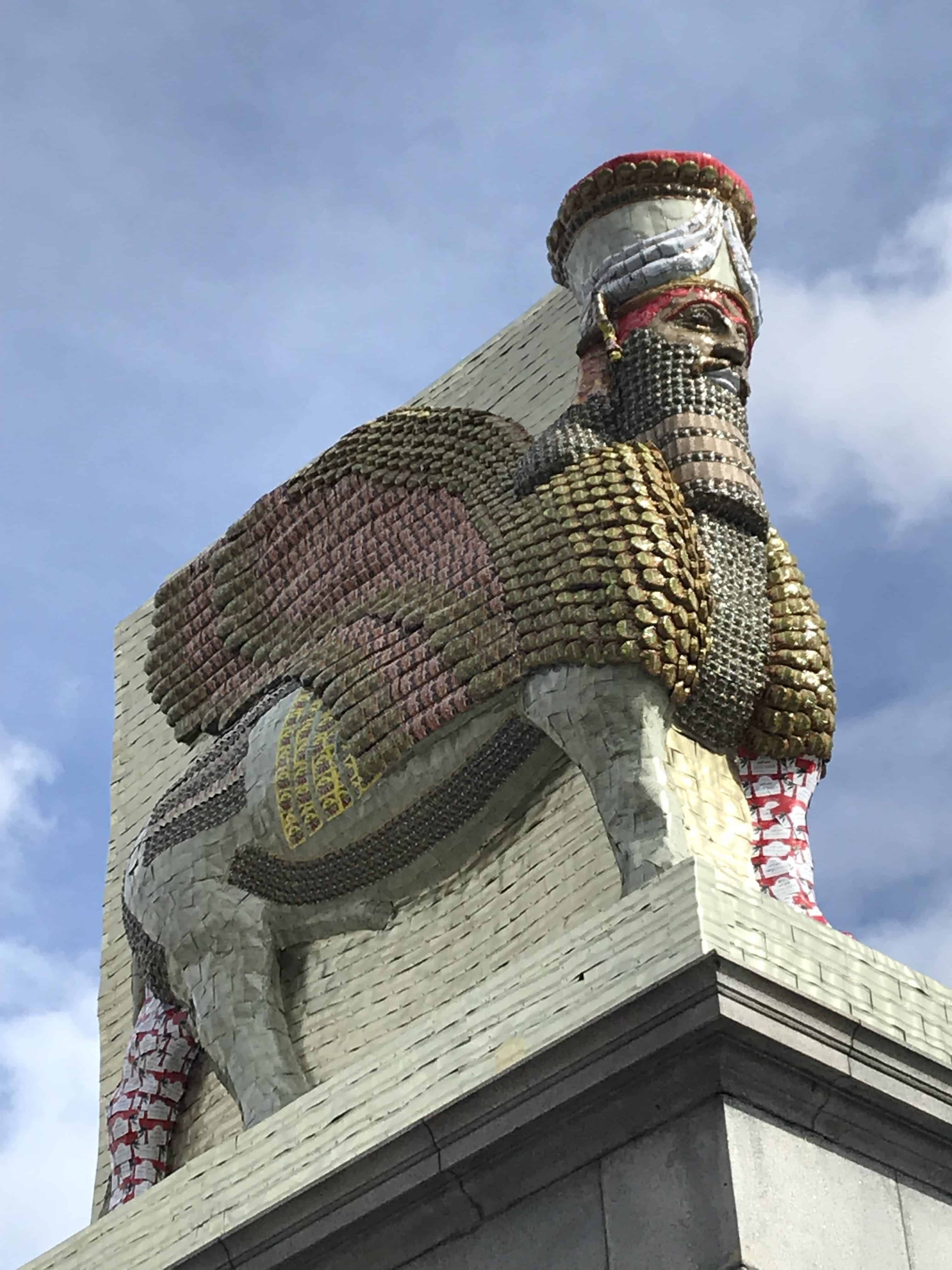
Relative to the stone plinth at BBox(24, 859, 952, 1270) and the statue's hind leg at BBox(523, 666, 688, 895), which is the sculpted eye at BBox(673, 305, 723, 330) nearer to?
the statue's hind leg at BBox(523, 666, 688, 895)

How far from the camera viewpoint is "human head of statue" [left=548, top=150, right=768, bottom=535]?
614 centimetres

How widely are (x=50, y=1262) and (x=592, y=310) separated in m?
3.39

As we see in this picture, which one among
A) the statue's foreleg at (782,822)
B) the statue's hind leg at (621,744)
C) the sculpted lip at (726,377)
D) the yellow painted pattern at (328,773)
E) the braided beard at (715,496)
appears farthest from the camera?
the sculpted lip at (726,377)

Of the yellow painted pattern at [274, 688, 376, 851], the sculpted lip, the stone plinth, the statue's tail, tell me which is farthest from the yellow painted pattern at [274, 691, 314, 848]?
the sculpted lip

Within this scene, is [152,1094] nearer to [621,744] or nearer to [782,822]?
[621,744]

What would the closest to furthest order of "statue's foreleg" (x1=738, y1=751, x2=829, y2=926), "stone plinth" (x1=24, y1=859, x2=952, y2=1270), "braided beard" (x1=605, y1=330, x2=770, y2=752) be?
1. "stone plinth" (x1=24, y1=859, x2=952, y2=1270)
2. "statue's foreleg" (x1=738, y1=751, x2=829, y2=926)
3. "braided beard" (x1=605, y1=330, x2=770, y2=752)

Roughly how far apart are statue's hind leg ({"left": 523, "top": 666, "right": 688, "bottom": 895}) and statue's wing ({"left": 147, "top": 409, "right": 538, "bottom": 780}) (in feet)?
0.70

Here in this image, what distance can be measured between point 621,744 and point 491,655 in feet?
1.76

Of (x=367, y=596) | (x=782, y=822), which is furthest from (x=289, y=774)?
(x=782, y=822)

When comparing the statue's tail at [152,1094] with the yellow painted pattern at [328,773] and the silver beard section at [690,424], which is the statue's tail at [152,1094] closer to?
the yellow painted pattern at [328,773]

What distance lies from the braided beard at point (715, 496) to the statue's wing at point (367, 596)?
0.52 m

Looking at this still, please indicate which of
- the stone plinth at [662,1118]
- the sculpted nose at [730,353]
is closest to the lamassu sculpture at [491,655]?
the sculpted nose at [730,353]

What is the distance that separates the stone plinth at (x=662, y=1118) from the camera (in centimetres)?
432

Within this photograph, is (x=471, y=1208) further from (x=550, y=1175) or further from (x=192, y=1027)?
(x=192, y=1027)
